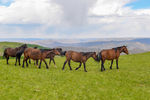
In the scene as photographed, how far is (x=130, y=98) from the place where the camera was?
9.58 m

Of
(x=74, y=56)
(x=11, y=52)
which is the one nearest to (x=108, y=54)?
(x=74, y=56)

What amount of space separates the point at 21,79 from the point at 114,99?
728 cm

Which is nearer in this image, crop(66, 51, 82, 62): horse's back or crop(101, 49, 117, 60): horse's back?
crop(66, 51, 82, 62): horse's back

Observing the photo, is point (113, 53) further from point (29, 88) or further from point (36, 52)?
point (29, 88)

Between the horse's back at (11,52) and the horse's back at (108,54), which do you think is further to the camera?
the horse's back at (11,52)

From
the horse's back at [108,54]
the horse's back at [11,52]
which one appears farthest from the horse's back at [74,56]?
the horse's back at [11,52]

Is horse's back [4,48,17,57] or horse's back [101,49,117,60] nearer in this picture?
horse's back [101,49,117,60]

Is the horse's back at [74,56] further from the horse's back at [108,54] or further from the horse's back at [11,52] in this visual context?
the horse's back at [11,52]

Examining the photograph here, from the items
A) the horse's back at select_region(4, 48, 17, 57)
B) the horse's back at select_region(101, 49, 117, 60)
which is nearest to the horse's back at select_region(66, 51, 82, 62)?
the horse's back at select_region(101, 49, 117, 60)

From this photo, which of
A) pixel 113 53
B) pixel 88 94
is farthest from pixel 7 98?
pixel 113 53

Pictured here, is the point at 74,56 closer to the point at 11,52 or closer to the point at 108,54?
the point at 108,54

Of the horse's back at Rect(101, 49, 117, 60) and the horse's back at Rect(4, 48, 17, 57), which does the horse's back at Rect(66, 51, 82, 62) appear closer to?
the horse's back at Rect(101, 49, 117, 60)

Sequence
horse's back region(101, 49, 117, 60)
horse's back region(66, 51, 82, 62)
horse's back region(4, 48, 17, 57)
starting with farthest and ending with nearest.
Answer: horse's back region(4, 48, 17, 57) → horse's back region(101, 49, 117, 60) → horse's back region(66, 51, 82, 62)

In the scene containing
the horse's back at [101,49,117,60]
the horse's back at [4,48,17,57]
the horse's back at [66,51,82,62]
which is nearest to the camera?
the horse's back at [66,51,82,62]
